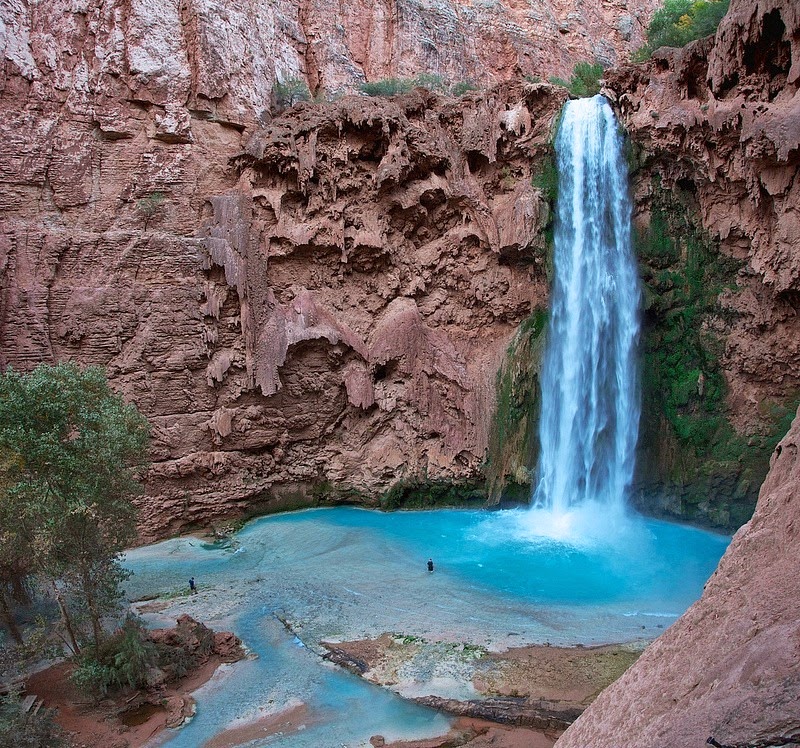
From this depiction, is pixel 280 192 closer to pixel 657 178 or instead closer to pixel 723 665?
pixel 657 178

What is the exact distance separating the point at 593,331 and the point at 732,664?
14.8 meters

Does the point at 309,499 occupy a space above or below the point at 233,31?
below

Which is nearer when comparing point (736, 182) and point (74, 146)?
point (736, 182)

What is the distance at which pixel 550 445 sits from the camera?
18406 millimetres

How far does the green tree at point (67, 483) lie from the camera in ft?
29.2

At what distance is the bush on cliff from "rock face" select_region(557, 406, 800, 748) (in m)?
15.9

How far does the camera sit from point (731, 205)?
15.6m

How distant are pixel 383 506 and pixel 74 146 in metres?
13.2

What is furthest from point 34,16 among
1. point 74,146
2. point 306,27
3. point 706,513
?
point 706,513

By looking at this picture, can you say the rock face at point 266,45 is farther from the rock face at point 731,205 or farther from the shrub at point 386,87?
the rock face at point 731,205

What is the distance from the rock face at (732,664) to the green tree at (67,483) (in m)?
7.27

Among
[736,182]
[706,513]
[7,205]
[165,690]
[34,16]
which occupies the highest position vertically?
[34,16]

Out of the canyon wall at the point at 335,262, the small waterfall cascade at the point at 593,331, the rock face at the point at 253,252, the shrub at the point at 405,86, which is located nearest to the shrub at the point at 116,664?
the rock face at the point at 253,252

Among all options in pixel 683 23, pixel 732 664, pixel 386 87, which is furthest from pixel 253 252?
pixel 732 664
